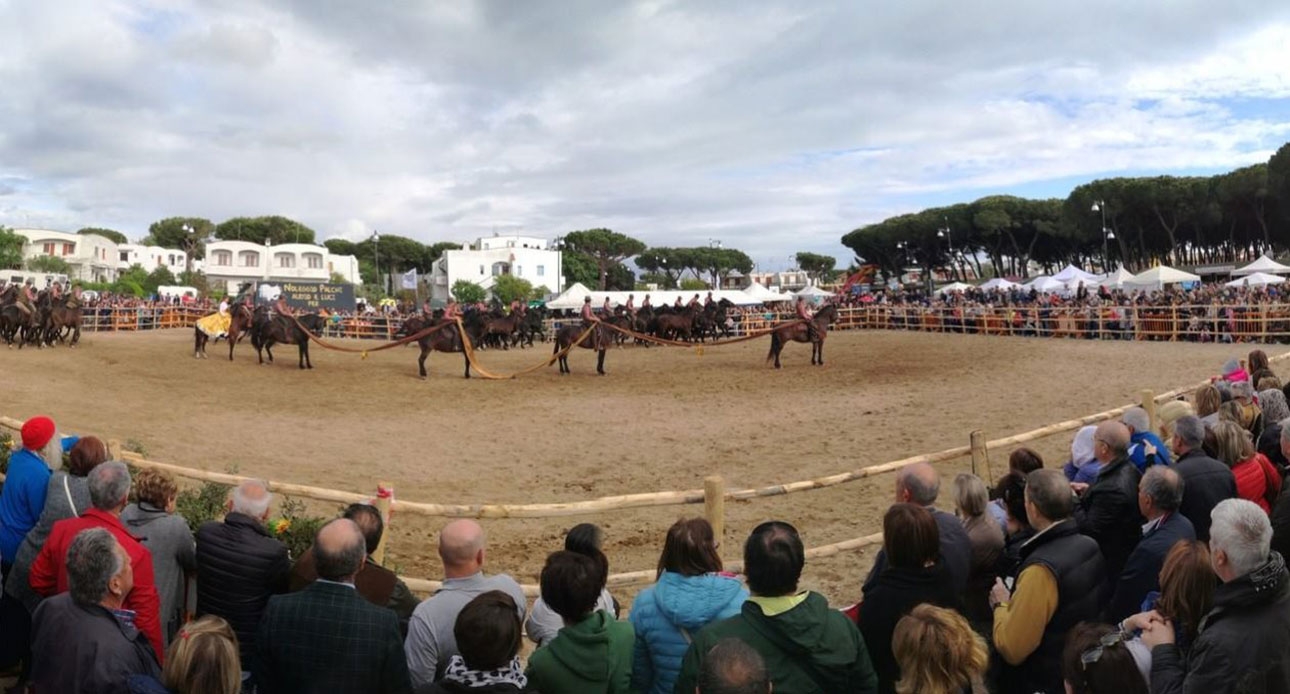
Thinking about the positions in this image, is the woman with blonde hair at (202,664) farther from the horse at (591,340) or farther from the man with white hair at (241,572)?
the horse at (591,340)

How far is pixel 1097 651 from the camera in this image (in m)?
2.38

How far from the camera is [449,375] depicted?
65.5 feet

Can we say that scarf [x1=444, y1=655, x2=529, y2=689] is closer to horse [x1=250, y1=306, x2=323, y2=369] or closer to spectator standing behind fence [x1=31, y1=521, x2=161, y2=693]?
spectator standing behind fence [x1=31, y1=521, x2=161, y2=693]

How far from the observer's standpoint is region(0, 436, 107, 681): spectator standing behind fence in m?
3.56

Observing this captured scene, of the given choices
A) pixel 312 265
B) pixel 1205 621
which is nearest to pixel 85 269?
pixel 312 265

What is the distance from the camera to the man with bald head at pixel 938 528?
3289 mm

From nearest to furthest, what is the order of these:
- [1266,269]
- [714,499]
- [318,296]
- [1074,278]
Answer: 1. [714,499]
2. [1266,269]
3. [1074,278]
4. [318,296]

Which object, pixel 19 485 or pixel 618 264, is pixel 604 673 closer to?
pixel 19 485

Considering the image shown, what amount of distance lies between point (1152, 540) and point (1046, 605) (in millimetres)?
768

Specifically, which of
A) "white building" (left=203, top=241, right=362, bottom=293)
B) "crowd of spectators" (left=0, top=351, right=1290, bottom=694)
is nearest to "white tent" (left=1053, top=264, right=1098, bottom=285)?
"crowd of spectators" (left=0, top=351, right=1290, bottom=694)

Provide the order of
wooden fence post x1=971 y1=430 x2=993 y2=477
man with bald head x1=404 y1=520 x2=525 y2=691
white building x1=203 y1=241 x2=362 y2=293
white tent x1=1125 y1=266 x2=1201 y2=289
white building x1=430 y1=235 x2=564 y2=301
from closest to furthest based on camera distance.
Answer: man with bald head x1=404 y1=520 x2=525 y2=691, wooden fence post x1=971 y1=430 x2=993 y2=477, white tent x1=1125 y1=266 x2=1201 y2=289, white building x1=203 y1=241 x2=362 y2=293, white building x1=430 y1=235 x2=564 y2=301

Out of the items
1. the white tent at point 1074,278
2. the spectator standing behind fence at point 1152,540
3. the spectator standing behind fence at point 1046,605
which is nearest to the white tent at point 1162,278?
the white tent at point 1074,278

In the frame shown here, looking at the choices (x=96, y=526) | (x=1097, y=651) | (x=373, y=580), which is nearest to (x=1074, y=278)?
(x=1097, y=651)

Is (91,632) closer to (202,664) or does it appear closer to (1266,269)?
(202,664)
